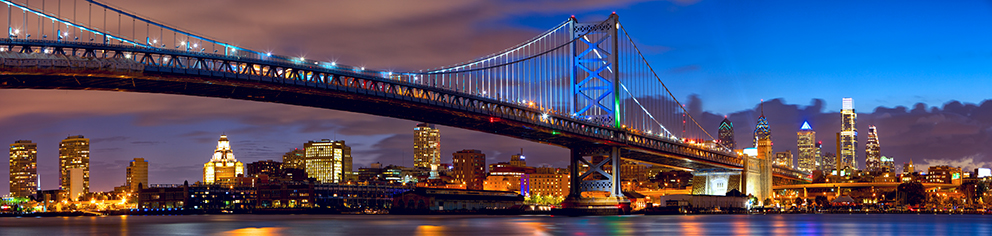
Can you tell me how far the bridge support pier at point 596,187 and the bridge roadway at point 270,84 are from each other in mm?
1655

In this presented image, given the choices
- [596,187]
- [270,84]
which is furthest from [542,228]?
[596,187]

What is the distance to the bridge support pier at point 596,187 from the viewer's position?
79125mm

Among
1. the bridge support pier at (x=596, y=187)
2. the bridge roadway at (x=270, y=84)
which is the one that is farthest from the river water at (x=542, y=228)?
the bridge roadway at (x=270, y=84)

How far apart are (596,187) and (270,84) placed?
36.0m

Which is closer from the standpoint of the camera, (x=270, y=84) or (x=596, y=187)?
(x=270, y=84)

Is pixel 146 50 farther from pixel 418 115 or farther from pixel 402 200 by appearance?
pixel 402 200

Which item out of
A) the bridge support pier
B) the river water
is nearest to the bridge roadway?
the bridge support pier

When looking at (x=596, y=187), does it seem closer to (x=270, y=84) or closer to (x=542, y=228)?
(x=542, y=228)

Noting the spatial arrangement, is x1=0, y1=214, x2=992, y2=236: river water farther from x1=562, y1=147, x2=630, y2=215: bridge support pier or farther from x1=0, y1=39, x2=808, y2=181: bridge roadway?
x1=0, y1=39, x2=808, y2=181: bridge roadway

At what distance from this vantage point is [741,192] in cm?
12350

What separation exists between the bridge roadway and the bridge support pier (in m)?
1.65

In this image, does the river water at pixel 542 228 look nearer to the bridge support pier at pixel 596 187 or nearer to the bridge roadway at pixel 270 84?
the bridge support pier at pixel 596 187

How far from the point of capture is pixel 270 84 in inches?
2096

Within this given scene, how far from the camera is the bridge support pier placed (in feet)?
260
